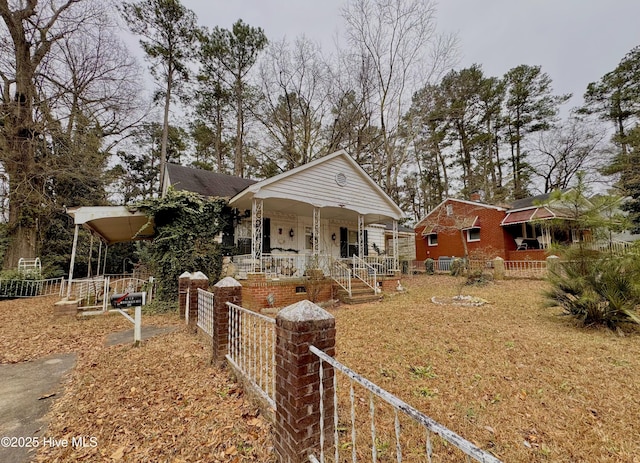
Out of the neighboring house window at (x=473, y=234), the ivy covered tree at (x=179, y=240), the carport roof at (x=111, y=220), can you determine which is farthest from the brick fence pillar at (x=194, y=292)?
the neighboring house window at (x=473, y=234)

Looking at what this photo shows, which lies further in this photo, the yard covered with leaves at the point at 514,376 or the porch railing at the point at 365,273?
the porch railing at the point at 365,273

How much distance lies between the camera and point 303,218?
12.0 metres

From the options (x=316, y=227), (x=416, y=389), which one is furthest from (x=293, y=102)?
(x=416, y=389)

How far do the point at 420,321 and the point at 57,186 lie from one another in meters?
18.9

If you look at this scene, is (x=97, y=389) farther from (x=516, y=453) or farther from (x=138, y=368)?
(x=516, y=453)

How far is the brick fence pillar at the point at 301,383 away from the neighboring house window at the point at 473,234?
20.2m

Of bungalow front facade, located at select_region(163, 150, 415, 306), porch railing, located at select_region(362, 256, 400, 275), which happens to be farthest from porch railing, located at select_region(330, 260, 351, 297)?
porch railing, located at select_region(362, 256, 400, 275)

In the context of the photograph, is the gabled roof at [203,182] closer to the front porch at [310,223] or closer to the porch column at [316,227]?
the front porch at [310,223]

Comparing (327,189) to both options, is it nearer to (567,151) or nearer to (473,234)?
(473,234)

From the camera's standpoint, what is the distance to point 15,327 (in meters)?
6.58

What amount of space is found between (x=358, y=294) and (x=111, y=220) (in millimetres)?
9159

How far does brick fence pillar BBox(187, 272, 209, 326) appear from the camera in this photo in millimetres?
5911

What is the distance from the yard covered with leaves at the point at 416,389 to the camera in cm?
239

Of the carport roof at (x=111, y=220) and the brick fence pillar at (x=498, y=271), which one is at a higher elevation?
the carport roof at (x=111, y=220)
